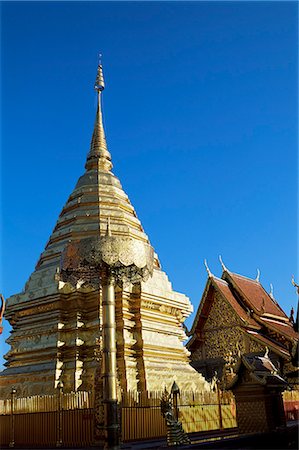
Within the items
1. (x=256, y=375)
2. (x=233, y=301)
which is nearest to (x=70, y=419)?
(x=256, y=375)

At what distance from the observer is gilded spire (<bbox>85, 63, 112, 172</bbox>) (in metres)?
18.8

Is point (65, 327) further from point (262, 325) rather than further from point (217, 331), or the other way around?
point (262, 325)

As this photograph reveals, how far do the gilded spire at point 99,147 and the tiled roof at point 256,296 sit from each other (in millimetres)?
7110

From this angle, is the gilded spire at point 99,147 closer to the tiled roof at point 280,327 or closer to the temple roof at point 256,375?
the tiled roof at point 280,327

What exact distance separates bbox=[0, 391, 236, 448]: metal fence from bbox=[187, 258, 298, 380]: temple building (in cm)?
735

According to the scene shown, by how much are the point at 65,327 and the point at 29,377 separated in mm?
1545

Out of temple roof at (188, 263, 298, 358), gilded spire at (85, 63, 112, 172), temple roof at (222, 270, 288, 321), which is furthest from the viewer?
temple roof at (222, 270, 288, 321)

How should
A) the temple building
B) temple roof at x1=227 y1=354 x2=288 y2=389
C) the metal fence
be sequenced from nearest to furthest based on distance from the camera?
temple roof at x1=227 y1=354 x2=288 y2=389
the metal fence
the temple building

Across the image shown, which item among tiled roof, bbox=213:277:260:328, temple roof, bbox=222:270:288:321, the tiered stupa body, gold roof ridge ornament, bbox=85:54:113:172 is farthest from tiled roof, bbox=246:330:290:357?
gold roof ridge ornament, bbox=85:54:113:172

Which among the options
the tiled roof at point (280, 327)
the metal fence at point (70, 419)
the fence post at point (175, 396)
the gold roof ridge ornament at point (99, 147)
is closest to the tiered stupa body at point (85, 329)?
the metal fence at point (70, 419)

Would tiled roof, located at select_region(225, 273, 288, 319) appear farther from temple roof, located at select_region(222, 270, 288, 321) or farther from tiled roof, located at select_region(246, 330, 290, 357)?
tiled roof, located at select_region(246, 330, 290, 357)

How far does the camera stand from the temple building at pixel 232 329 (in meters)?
18.0

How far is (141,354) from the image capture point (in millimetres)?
13234

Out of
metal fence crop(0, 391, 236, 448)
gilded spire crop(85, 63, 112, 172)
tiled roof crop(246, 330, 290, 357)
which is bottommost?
metal fence crop(0, 391, 236, 448)
